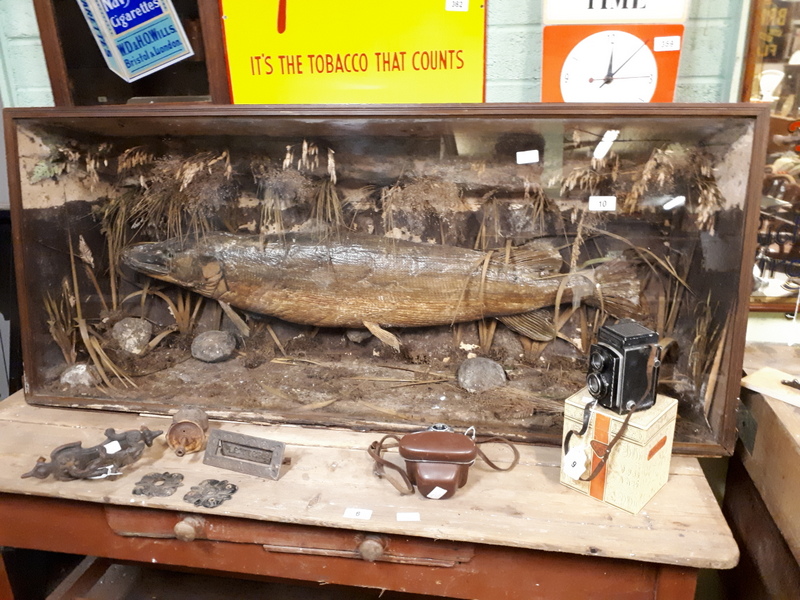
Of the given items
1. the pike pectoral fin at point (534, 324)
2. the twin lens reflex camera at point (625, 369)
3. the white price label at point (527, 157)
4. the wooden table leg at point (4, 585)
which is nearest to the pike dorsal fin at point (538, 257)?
the pike pectoral fin at point (534, 324)

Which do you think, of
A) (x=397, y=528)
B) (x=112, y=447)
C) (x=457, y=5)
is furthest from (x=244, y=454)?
(x=457, y=5)

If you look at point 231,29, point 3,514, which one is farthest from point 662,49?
point 3,514

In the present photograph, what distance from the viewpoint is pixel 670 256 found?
1.76m

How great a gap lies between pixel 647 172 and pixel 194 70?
4.72 feet

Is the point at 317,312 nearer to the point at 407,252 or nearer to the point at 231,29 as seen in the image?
the point at 407,252

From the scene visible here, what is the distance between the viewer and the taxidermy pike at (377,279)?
190 cm

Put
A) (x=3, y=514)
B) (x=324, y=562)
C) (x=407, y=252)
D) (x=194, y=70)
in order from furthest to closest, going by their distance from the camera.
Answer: (x=407, y=252)
(x=194, y=70)
(x=3, y=514)
(x=324, y=562)

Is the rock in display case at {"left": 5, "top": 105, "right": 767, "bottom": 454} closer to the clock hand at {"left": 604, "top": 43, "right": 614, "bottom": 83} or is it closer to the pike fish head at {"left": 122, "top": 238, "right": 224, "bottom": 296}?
the pike fish head at {"left": 122, "top": 238, "right": 224, "bottom": 296}

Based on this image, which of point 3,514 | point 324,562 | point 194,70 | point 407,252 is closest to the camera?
point 324,562

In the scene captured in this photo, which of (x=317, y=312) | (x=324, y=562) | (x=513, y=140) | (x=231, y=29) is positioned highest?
(x=231, y=29)

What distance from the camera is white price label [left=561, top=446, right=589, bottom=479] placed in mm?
1385

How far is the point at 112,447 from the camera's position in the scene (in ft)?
5.02

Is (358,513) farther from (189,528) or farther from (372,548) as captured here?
(189,528)

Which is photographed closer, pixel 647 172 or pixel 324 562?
pixel 324 562
